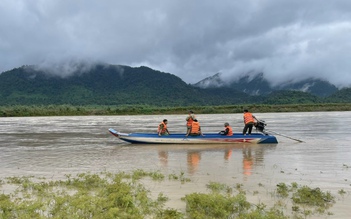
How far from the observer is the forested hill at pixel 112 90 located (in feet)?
419

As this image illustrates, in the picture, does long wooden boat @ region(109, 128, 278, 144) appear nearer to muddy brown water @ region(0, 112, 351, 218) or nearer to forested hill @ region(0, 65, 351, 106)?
muddy brown water @ region(0, 112, 351, 218)

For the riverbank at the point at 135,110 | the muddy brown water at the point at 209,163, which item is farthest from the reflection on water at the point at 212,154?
the riverbank at the point at 135,110

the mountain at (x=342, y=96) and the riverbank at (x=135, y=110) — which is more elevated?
the mountain at (x=342, y=96)

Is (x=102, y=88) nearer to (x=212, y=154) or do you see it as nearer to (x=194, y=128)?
(x=194, y=128)

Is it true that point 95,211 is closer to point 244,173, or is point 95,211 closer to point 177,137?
point 244,173

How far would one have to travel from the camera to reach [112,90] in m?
149

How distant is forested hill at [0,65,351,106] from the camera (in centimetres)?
12762

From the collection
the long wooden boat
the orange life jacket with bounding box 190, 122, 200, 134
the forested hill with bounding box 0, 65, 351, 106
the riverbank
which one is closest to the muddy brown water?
the long wooden boat

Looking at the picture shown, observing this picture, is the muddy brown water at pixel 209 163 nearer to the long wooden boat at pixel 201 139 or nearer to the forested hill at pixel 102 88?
the long wooden boat at pixel 201 139

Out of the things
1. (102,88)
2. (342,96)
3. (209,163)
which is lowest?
(209,163)

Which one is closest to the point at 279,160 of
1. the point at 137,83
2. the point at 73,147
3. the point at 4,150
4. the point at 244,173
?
the point at 244,173

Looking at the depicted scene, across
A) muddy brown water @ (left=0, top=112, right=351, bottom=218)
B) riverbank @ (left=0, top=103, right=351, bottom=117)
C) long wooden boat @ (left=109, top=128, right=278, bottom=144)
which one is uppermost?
riverbank @ (left=0, top=103, right=351, bottom=117)

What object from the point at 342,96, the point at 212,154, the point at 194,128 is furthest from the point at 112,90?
the point at 212,154

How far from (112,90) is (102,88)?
5.07 m
